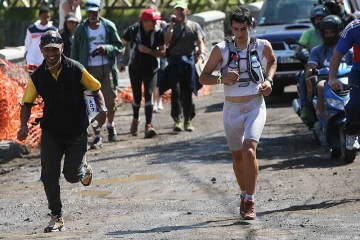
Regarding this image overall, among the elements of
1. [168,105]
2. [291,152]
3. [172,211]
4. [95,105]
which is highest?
[95,105]

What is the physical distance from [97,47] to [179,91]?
2133mm

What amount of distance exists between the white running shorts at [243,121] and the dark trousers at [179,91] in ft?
24.0

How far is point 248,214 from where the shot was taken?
9.87 meters

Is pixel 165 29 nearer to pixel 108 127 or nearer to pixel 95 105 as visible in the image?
pixel 108 127

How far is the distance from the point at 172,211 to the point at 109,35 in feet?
19.0

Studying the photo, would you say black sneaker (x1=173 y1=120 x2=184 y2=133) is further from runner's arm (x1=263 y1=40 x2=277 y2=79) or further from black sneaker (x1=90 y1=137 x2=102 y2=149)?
runner's arm (x1=263 y1=40 x2=277 y2=79)

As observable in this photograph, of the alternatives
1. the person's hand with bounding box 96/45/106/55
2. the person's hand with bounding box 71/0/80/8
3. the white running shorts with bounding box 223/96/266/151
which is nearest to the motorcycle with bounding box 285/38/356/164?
the person's hand with bounding box 96/45/106/55

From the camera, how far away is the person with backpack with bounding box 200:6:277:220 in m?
9.88

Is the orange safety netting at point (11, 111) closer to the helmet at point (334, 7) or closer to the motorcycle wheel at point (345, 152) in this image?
the helmet at point (334, 7)

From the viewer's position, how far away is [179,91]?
1755cm

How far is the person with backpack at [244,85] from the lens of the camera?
9875 mm

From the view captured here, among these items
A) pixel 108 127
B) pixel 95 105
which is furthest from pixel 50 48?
pixel 108 127

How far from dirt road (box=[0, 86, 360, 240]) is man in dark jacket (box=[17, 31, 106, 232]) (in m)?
0.46

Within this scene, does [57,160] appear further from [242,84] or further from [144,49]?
[144,49]
